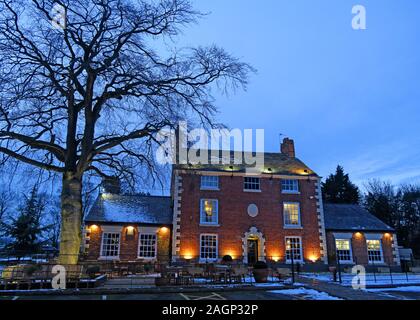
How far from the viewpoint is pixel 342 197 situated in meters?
42.4

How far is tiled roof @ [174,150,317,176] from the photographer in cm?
2628

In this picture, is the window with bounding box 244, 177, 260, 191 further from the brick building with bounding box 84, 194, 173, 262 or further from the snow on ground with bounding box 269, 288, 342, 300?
the snow on ground with bounding box 269, 288, 342, 300

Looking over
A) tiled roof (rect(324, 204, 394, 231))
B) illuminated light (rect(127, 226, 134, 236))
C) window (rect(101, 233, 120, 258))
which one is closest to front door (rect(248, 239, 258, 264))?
tiled roof (rect(324, 204, 394, 231))

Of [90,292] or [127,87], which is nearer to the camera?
[90,292]

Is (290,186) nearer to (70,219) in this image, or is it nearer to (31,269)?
(70,219)

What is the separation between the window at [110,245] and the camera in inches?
905

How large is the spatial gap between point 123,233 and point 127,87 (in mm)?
12467

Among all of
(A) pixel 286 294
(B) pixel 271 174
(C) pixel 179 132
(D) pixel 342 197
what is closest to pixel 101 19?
(C) pixel 179 132

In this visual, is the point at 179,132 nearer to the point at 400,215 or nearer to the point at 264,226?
the point at 264,226

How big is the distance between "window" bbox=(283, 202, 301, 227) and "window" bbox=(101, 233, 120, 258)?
1336 centimetres

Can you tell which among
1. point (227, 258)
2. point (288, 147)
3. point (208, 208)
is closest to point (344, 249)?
point (227, 258)

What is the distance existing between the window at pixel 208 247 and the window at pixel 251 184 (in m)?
4.92

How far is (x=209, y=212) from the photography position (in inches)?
991
